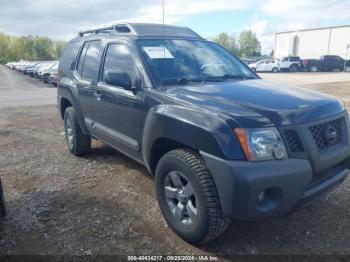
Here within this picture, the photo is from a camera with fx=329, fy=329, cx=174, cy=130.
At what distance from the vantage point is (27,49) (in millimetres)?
102562

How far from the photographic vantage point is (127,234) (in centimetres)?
313

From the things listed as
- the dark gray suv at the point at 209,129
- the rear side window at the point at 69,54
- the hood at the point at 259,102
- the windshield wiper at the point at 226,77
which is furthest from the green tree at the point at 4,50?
the hood at the point at 259,102

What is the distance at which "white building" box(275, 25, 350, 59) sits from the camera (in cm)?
5094

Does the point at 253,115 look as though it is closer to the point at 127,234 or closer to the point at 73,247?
the point at 127,234

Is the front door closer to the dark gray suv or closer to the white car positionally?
the dark gray suv

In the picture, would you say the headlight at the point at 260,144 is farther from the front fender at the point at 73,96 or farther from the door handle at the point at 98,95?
the front fender at the point at 73,96

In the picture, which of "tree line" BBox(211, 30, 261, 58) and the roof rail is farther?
"tree line" BBox(211, 30, 261, 58)

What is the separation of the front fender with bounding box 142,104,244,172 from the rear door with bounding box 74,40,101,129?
152 centimetres

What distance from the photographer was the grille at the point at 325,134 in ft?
8.98

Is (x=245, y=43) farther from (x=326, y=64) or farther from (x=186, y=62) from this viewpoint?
(x=186, y=62)

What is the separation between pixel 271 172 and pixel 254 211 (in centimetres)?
33

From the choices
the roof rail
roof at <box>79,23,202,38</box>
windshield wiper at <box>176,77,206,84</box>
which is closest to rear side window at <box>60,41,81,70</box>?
the roof rail

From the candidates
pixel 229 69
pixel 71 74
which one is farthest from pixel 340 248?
pixel 71 74

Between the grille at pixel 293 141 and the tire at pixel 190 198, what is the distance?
67 cm
